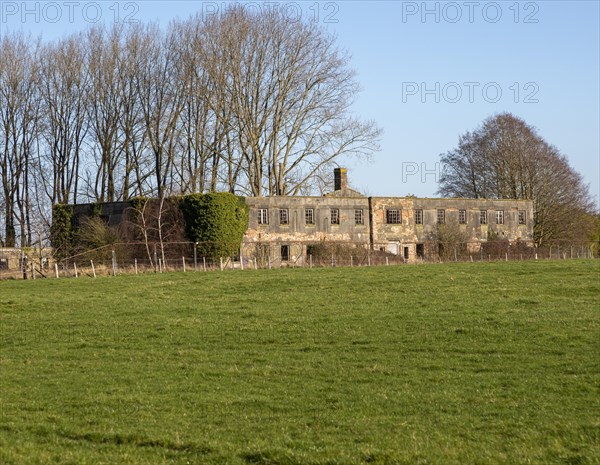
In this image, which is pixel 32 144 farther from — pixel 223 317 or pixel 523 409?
pixel 523 409

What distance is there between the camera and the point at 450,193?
10900 centimetres

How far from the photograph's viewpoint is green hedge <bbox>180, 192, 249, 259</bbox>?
214ft

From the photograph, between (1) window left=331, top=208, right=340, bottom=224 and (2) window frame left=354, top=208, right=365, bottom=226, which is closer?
(1) window left=331, top=208, right=340, bottom=224

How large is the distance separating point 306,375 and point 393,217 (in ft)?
178

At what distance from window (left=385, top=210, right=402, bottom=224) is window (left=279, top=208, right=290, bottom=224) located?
8197 mm

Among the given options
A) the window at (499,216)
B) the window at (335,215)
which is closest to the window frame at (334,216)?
the window at (335,215)

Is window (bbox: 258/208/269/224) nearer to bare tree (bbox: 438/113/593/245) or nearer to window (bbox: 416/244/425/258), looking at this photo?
window (bbox: 416/244/425/258)

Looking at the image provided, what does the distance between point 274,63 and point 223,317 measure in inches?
1830

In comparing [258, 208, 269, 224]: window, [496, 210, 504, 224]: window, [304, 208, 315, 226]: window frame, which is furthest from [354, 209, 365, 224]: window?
[496, 210, 504, 224]: window

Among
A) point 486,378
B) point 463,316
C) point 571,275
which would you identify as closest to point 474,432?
point 486,378

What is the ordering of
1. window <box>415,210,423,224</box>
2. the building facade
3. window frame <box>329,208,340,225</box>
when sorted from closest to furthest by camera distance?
the building facade, window frame <box>329,208,340,225</box>, window <box>415,210,423,224</box>

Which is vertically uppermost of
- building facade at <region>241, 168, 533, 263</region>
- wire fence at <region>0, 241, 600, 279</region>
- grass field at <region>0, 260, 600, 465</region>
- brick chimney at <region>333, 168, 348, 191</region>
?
brick chimney at <region>333, 168, 348, 191</region>

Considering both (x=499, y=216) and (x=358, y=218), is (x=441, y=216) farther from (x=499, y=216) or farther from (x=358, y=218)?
(x=358, y=218)

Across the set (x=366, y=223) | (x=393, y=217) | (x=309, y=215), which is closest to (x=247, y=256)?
(x=309, y=215)
